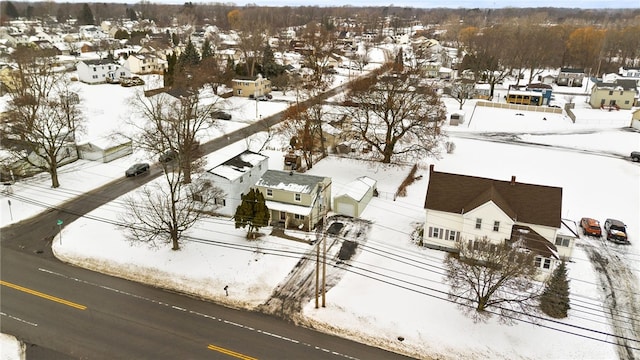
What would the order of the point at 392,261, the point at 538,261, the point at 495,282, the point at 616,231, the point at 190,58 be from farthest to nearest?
the point at 190,58 < the point at 616,231 < the point at 392,261 < the point at 538,261 < the point at 495,282

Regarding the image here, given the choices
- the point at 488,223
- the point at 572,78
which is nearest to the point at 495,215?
the point at 488,223

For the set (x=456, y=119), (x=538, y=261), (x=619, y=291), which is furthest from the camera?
(x=456, y=119)

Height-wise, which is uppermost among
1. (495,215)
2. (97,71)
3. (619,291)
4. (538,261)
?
(97,71)

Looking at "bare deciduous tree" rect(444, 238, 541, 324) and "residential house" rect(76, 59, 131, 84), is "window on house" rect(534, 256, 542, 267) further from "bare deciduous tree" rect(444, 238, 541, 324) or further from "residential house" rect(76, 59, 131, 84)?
"residential house" rect(76, 59, 131, 84)

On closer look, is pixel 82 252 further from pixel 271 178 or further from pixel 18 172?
pixel 18 172

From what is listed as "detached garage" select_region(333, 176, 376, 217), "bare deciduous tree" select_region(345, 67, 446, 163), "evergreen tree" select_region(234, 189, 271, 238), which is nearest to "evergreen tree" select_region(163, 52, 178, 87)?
"bare deciduous tree" select_region(345, 67, 446, 163)

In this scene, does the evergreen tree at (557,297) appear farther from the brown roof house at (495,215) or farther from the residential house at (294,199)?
the residential house at (294,199)

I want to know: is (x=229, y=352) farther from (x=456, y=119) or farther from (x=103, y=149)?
(x=456, y=119)
